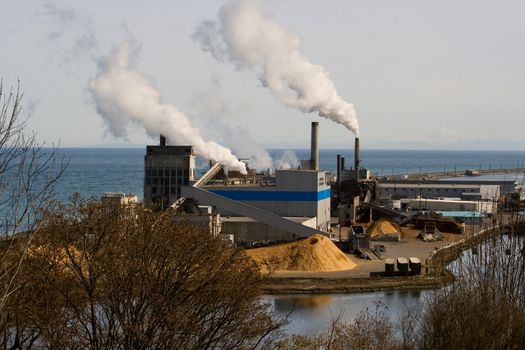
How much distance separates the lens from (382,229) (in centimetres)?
4391

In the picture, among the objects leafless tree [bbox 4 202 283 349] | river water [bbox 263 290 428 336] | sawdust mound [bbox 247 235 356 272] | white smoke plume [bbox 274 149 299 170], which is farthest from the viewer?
white smoke plume [bbox 274 149 299 170]

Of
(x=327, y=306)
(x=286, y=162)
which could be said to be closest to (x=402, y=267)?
(x=327, y=306)

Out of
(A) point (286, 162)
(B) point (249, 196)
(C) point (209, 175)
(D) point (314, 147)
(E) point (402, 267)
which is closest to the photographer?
(E) point (402, 267)

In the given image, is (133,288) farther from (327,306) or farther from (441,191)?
(441,191)

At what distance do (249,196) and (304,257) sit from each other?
268 inches

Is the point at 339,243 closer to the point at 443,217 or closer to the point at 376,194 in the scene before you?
the point at 443,217

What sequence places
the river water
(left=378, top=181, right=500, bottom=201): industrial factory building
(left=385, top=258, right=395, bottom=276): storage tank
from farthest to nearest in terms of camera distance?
(left=378, top=181, right=500, bottom=201): industrial factory building, (left=385, top=258, right=395, bottom=276): storage tank, the river water

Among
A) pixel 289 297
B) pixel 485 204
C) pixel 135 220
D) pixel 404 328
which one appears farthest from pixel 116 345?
pixel 485 204

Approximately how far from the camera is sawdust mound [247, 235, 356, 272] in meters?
32.6

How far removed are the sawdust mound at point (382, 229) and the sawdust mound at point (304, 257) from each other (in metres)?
9.31

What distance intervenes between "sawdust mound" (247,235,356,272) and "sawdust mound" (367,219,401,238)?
9307mm

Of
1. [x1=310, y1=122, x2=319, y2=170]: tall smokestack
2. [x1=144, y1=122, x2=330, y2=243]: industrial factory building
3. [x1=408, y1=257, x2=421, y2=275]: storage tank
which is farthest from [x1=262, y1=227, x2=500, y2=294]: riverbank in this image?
[x1=310, y1=122, x2=319, y2=170]: tall smokestack

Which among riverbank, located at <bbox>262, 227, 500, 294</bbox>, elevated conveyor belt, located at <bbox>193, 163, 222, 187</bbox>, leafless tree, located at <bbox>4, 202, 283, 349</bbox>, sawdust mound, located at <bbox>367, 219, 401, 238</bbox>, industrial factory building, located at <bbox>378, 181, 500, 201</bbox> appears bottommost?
riverbank, located at <bbox>262, 227, 500, 294</bbox>

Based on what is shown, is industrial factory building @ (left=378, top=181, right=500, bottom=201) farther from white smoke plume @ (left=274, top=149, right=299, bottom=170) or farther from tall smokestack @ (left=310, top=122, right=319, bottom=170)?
tall smokestack @ (left=310, top=122, right=319, bottom=170)
